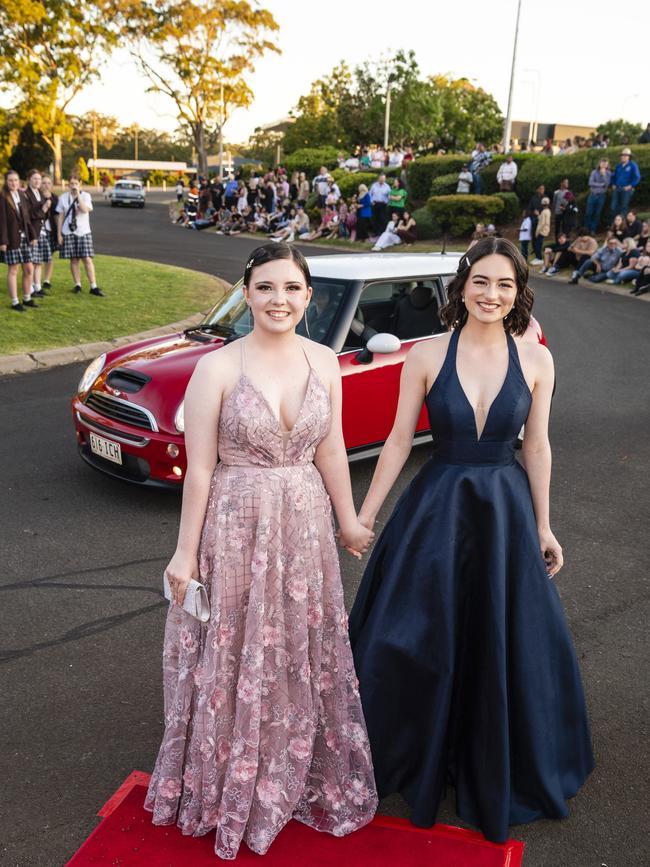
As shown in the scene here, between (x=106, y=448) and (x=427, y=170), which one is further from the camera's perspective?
(x=427, y=170)

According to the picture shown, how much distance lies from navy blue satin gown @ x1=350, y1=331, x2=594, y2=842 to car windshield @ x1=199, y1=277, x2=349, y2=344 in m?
3.12

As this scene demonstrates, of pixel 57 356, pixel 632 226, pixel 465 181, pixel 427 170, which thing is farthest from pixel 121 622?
pixel 427 170

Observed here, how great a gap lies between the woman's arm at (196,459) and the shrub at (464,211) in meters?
23.0

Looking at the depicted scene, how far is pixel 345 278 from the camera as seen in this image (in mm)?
6277

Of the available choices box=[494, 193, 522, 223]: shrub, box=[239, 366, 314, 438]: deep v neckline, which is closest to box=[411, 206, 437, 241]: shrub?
box=[494, 193, 522, 223]: shrub

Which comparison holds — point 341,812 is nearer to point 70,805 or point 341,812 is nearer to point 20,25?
point 70,805

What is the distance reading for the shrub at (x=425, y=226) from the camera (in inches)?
991

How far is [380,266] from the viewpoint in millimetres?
6551

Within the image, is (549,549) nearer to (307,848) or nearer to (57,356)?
(307,848)

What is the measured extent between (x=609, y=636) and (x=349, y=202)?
26627 mm

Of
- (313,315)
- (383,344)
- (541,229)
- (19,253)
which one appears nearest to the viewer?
(383,344)

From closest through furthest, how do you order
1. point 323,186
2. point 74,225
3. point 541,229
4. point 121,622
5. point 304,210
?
1. point 121,622
2. point 74,225
3. point 541,229
4. point 323,186
5. point 304,210

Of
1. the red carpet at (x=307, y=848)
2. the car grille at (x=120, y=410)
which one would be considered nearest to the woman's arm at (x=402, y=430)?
the red carpet at (x=307, y=848)

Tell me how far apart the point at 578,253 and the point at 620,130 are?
37.0 metres
